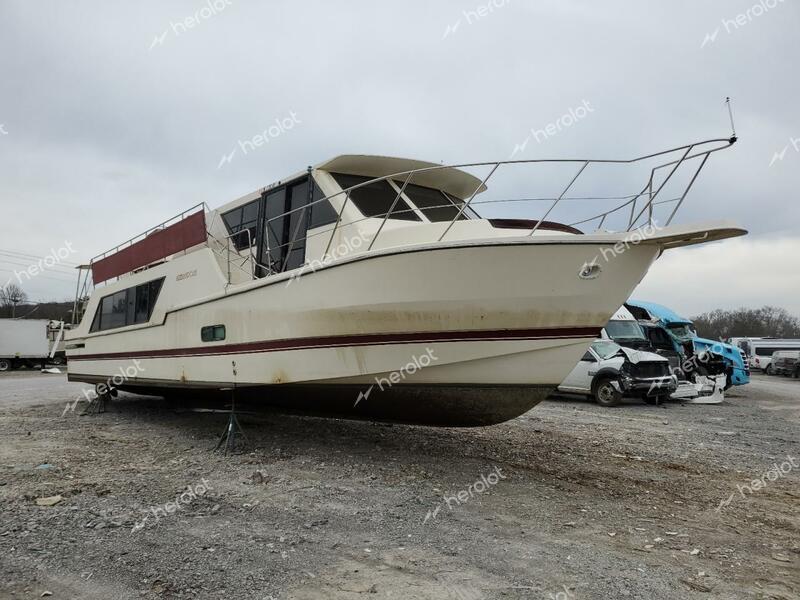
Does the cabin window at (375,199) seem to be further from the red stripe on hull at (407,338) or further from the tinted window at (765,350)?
the tinted window at (765,350)

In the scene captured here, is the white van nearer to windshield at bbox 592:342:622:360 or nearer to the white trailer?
windshield at bbox 592:342:622:360

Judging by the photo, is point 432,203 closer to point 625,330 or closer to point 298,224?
point 298,224

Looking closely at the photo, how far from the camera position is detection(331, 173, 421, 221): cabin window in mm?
5660

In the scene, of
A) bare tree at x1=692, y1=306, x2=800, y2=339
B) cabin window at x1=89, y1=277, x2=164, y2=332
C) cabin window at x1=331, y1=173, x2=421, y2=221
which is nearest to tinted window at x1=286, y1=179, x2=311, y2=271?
cabin window at x1=331, y1=173, x2=421, y2=221

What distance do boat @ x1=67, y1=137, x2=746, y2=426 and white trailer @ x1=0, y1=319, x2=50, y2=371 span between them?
21448mm

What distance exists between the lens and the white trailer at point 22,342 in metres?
23.8

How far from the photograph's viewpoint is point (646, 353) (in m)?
12.0

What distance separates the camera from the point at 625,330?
528 inches

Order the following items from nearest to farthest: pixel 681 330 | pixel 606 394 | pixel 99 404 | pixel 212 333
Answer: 1. pixel 212 333
2. pixel 99 404
3. pixel 606 394
4. pixel 681 330

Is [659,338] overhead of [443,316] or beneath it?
beneath

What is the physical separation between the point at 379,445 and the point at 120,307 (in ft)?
15.2

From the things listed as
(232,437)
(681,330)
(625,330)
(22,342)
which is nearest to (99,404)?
(232,437)

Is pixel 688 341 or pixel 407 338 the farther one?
pixel 688 341

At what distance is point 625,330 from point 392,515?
36.0ft
